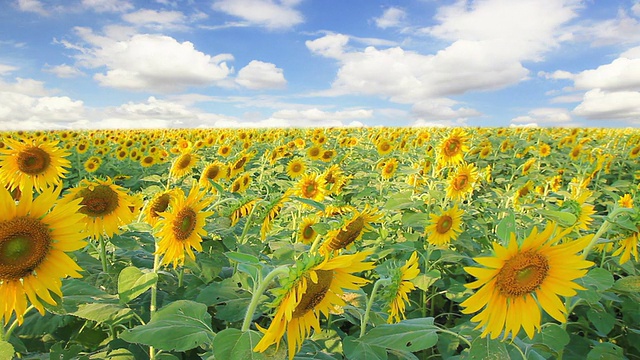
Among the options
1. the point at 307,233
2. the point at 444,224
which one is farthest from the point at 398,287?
the point at 444,224

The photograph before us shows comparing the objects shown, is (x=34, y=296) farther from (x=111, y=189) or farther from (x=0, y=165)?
(x=0, y=165)

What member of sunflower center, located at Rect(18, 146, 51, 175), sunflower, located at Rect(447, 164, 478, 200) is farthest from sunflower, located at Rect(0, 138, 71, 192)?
sunflower, located at Rect(447, 164, 478, 200)

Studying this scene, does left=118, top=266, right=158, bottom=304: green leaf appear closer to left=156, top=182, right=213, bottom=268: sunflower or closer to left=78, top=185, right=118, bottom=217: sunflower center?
left=156, top=182, right=213, bottom=268: sunflower

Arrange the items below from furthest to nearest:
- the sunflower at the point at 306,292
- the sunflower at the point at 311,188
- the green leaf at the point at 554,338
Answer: the sunflower at the point at 311,188, the green leaf at the point at 554,338, the sunflower at the point at 306,292

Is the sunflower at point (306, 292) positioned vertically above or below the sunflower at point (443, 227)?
above

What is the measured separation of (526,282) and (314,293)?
29.4 inches

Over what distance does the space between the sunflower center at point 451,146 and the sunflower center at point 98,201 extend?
3.73 metres

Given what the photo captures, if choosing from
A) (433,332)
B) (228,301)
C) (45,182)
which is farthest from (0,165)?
(433,332)

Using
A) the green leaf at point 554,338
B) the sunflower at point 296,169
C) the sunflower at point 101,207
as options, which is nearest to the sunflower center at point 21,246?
the sunflower at point 101,207

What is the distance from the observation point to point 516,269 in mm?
1471

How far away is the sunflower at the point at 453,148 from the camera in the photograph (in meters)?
5.00

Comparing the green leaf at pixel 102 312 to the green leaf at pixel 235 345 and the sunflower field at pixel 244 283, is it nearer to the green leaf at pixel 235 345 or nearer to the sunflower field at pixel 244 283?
the sunflower field at pixel 244 283

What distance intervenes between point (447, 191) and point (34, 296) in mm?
3908

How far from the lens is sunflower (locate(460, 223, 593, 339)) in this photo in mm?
1453
